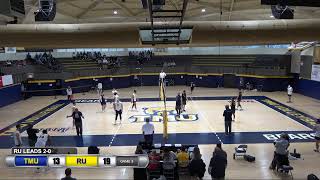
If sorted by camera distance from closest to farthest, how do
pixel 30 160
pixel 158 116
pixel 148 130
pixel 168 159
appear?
pixel 30 160, pixel 168 159, pixel 148 130, pixel 158 116

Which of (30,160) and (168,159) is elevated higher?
(30,160)

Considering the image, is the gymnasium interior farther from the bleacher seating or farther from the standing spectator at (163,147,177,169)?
the bleacher seating

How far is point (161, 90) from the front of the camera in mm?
26609

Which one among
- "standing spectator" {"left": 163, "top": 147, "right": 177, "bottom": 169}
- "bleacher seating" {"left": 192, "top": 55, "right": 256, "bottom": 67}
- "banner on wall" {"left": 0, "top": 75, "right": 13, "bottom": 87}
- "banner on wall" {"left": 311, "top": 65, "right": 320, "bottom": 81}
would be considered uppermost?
"bleacher seating" {"left": 192, "top": 55, "right": 256, "bottom": 67}

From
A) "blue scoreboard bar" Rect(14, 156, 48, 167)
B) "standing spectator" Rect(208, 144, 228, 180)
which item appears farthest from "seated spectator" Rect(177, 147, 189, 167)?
"blue scoreboard bar" Rect(14, 156, 48, 167)

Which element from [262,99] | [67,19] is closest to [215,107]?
[262,99]

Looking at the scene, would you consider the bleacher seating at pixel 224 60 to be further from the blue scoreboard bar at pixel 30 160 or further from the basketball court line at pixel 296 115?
the blue scoreboard bar at pixel 30 160

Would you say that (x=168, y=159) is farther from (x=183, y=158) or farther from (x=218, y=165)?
(x=218, y=165)

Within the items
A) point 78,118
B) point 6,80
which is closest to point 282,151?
point 78,118

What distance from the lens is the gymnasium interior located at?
401 inches

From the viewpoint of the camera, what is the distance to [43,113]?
2245 centimetres

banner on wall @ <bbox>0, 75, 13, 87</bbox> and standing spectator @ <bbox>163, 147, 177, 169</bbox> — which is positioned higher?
banner on wall @ <bbox>0, 75, 13, 87</bbox>

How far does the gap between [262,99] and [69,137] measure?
17.9 metres
